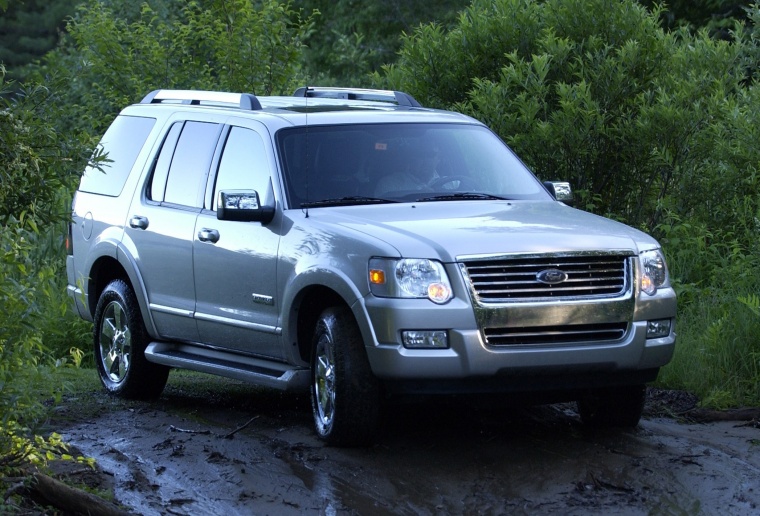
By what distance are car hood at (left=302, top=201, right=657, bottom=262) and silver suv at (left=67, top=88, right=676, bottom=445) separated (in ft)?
0.05

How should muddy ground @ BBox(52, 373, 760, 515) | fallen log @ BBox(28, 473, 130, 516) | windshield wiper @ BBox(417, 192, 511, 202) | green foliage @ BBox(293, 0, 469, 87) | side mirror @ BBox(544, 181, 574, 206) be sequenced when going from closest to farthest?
fallen log @ BBox(28, 473, 130, 516)
muddy ground @ BBox(52, 373, 760, 515)
windshield wiper @ BBox(417, 192, 511, 202)
side mirror @ BBox(544, 181, 574, 206)
green foliage @ BBox(293, 0, 469, 87)

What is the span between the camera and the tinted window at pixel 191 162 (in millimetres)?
8625

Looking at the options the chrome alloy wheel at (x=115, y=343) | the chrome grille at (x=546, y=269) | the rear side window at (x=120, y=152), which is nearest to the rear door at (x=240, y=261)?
the chrome alloy wheel at (x=115, y=343)

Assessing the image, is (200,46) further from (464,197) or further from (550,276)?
(550,276)

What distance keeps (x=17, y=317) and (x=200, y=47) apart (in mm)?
10794

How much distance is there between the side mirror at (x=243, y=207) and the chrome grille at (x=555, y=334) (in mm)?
1687

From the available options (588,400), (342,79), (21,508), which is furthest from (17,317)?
(342,79)

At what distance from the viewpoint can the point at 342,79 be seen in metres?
30.2

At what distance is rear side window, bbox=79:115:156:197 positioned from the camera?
9484 millimetres

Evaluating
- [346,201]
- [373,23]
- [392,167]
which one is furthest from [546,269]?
[373,23]

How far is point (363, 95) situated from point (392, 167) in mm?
1738

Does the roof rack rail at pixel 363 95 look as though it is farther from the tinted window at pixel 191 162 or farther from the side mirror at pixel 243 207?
the side mirror at pixel 243 207

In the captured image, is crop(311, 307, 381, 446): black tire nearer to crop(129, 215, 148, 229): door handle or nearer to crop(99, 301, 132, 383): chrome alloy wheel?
crop(129, 215, 148, 229): door handle

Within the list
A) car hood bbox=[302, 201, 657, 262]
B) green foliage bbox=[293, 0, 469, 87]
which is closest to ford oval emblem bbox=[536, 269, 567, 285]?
car hood bbox=[302, 201, 657, 262]
